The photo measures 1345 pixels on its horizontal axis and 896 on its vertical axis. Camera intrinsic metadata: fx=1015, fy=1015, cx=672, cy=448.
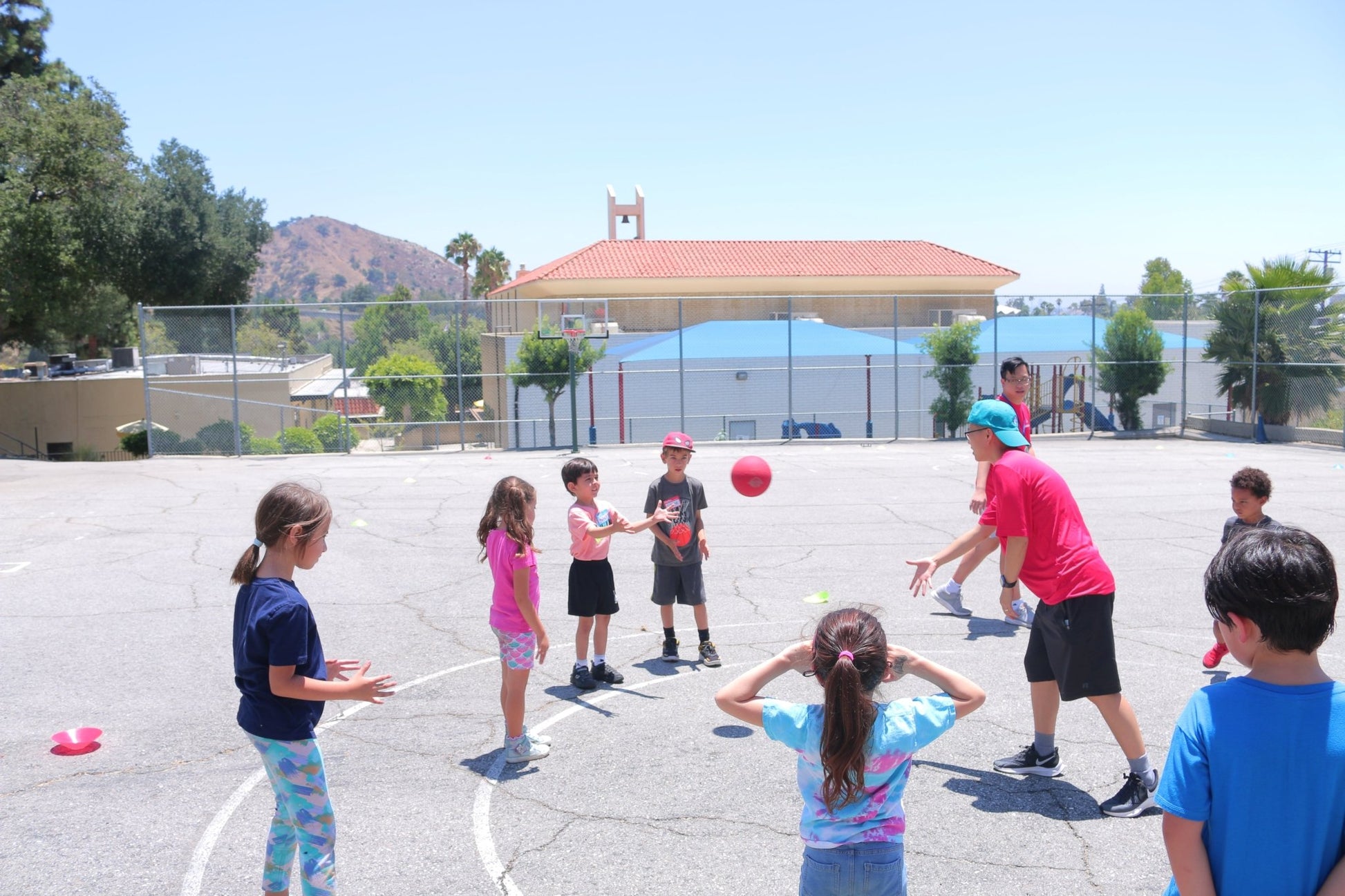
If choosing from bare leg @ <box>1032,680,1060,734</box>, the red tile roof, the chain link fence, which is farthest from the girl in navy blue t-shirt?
the red tile roof

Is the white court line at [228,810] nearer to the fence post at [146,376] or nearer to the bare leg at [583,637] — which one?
the bare leg at [583,637]

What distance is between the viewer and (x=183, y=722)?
245 inches

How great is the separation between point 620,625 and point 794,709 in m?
5.58

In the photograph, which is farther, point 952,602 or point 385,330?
point 385,330

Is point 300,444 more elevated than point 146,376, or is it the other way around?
point 146,376

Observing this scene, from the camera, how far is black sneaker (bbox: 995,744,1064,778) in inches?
204

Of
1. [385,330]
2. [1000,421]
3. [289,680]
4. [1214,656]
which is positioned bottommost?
[1214,656]

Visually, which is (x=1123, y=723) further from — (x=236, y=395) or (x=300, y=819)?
(x=236, y=395)

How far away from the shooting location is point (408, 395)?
26.3 m

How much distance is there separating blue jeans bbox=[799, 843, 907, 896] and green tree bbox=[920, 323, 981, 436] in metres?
25.1

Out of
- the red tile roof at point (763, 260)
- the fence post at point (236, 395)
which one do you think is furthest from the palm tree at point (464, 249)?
the fence post at point (236, 395)

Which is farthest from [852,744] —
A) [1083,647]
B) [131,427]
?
[131,427]

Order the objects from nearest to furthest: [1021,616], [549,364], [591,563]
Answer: [591,563] < [1021,616] < [549,364]

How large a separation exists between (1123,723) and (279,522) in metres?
3.80
